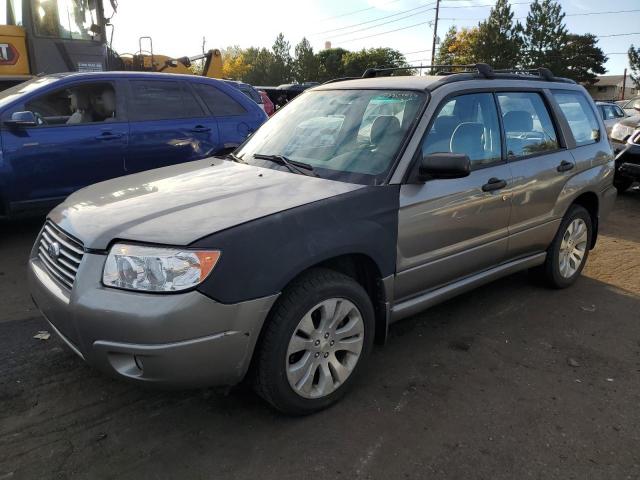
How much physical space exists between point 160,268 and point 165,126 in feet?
13.2

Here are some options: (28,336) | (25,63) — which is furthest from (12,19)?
(28,336)

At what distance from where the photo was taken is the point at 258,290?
238cm

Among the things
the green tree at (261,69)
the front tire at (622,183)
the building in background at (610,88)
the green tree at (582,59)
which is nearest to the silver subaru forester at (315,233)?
the front tire at (622,183)

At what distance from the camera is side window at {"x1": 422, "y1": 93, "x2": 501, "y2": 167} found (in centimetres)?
335

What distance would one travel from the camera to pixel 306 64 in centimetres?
6475

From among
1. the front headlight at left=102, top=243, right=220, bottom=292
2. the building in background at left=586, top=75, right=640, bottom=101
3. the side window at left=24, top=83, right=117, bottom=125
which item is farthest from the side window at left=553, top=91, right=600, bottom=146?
the building in background at left=586, top=75, right=640, bottom=101

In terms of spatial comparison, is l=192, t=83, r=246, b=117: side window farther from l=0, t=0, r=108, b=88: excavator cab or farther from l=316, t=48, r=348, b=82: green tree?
l=316, t=48, r=348, b=82: green tree

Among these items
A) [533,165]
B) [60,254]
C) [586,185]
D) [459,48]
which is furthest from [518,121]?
[459,48]

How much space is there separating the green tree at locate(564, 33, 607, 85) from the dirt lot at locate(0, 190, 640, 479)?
62.0 metres

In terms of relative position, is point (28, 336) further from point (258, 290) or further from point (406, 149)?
point (406, 149)

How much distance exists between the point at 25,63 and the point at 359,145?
836 centimetres

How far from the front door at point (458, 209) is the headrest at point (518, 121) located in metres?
0.13

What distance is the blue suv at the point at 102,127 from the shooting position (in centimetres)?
520

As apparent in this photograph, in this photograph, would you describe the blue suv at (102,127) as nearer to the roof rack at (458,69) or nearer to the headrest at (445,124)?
the roof rack at (458,69)
